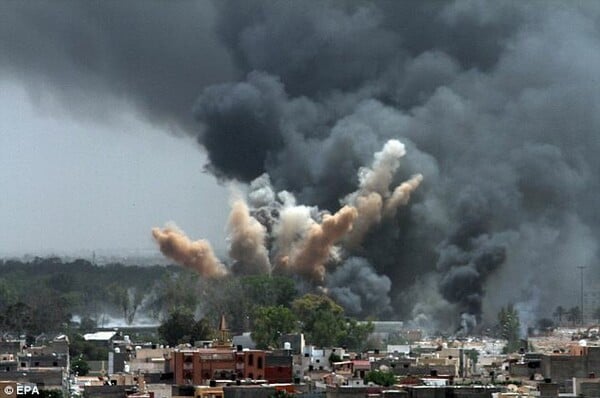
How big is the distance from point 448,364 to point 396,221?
30.3 meters

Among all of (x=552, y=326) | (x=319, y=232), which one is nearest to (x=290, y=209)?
(x=319, y=232)

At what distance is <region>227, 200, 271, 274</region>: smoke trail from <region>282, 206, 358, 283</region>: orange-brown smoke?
3.55ft

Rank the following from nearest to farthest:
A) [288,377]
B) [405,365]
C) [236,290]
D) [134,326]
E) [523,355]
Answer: [288,377] → [405,365] → [523,355] → [236,290] → [134,326]

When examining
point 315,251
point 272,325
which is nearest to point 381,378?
point 272,325

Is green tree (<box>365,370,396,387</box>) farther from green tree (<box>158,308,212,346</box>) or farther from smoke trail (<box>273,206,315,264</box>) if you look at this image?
smoke trail (<box>273,206,315,264</box>)

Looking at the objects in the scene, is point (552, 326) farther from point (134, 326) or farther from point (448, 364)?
point (448, 364)

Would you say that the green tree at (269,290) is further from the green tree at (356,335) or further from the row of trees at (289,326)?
the green tree at (356,335)

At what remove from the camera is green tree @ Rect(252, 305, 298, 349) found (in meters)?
73.4

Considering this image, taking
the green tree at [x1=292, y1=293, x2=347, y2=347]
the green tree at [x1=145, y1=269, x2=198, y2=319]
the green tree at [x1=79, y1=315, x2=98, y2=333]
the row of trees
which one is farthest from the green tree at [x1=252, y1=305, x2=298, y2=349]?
the green tree at [x1=79, y1=315, x2=98, y2=333]

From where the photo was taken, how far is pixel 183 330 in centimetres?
7706

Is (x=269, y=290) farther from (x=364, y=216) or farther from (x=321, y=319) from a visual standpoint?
(x=321, y=319)

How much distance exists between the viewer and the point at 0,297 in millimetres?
98188

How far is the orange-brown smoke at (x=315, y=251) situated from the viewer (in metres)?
92.2

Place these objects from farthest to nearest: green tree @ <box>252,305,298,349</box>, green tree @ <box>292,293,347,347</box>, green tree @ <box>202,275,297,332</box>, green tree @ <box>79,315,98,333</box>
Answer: green tree @ <box>79,315,98,333</box> < green tree @ <box>202,275,297,332</box> < green tree @ <box>292,293,347,347</box> < green tree @ <box>252,305,298,349</box>
